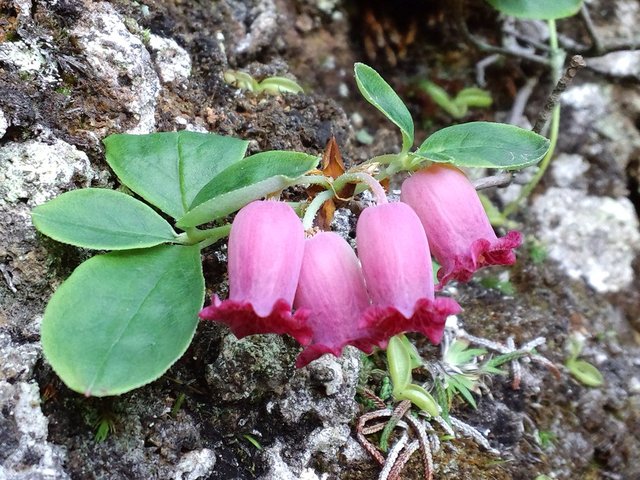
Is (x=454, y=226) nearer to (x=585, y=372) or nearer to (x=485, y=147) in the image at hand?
(x=485, y=147)

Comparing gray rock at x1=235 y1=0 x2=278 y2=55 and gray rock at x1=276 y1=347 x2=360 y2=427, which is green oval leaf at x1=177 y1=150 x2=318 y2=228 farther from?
gray rock at x1=235 y1=0 x2=278 y2=55

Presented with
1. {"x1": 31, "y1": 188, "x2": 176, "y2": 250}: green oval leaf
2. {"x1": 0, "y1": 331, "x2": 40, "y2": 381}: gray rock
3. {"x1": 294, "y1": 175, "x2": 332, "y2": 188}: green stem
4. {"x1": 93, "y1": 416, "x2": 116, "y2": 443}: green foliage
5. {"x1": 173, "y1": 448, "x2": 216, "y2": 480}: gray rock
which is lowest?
{"x1": 173, "y1": 448, "x2": 216, "y2": 480}: gray rock

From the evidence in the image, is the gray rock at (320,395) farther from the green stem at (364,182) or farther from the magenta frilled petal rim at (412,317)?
the green stem at (364,182)

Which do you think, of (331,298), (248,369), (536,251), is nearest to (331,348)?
(331,298)

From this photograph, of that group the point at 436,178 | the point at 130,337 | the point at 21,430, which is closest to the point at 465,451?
the point at 436,178

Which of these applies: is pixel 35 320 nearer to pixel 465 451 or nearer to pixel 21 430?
pixel 21 430

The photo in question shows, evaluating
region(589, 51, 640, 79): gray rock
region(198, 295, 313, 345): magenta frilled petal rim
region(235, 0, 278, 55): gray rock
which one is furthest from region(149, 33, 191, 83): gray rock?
region(589, 51, 640, 79): gray rock

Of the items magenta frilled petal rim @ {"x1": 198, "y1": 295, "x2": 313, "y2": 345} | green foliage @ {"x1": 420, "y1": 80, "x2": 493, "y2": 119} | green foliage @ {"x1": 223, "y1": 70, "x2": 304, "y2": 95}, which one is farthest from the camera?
green foliage @ {"x1": 420, "y1": 80, "x2": 493, "y2": 119}
